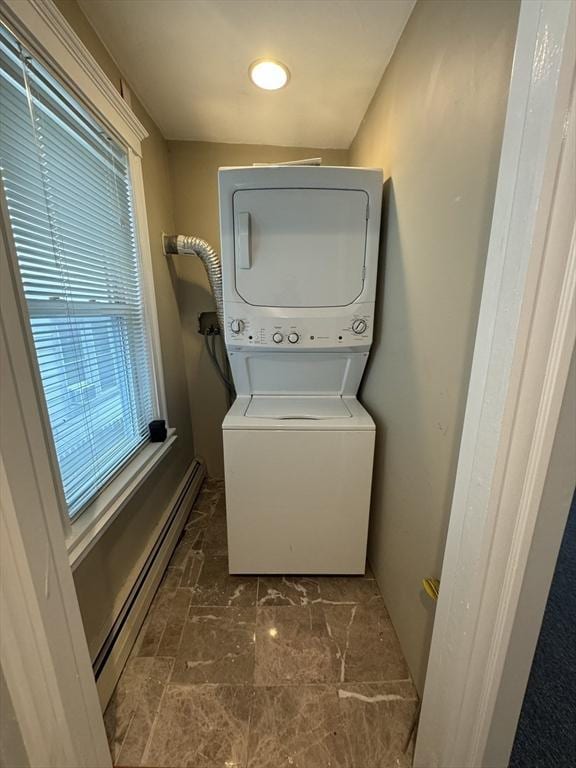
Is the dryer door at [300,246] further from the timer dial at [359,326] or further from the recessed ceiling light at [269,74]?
the recessed ceiling light at [269,74]

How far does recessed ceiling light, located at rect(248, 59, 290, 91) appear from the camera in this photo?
49.1 inches

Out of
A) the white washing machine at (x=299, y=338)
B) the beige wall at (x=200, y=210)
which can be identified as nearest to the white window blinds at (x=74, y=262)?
the white washing machine at (x=299, y=338)

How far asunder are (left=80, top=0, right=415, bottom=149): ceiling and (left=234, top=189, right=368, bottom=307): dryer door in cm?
51

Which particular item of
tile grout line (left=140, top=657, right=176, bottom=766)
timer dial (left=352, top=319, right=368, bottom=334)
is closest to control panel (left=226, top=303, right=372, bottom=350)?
timer dial (left=352, top=319, right=368, bottom=334)

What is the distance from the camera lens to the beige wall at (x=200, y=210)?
1.88 m

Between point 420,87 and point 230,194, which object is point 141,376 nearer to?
point 230,194

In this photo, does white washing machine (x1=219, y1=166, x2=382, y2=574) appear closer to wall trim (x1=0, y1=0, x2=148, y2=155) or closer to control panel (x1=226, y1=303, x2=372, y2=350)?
control panel (x1=226, y1=303, x2=372, y2=350)

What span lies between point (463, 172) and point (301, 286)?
2.37 feet

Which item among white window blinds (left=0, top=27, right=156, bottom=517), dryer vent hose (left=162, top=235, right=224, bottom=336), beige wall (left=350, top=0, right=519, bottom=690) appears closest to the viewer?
beige wall (left=350, top=0, right=519, bottom=690)

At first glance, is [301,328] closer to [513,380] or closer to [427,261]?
[427,261]

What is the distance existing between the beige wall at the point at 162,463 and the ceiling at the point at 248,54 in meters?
0.09

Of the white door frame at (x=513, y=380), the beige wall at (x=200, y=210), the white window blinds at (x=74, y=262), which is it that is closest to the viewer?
the white door frame at (x=513, y=380)

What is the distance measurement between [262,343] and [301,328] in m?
0.20

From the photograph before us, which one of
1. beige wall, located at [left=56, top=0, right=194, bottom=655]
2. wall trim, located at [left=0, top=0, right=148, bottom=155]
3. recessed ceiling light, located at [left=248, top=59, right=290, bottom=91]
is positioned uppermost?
recessed ceiling light, located at [left=248, top=59, right=290, bottom=91]
